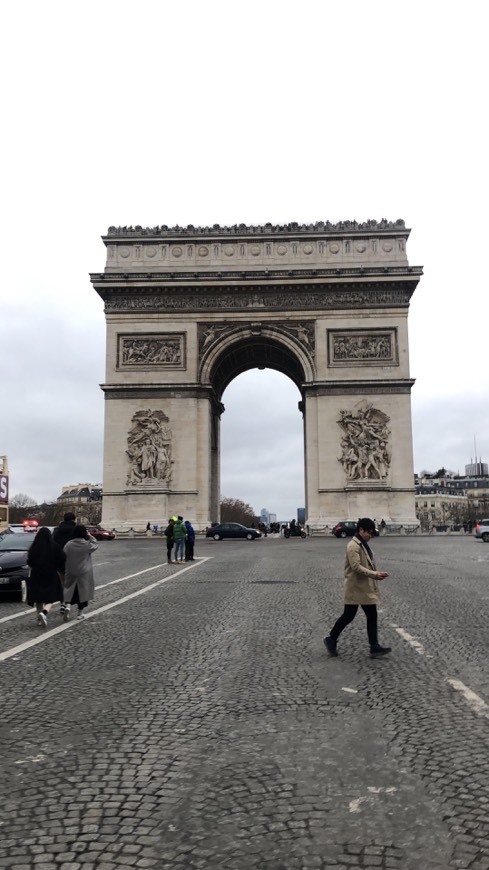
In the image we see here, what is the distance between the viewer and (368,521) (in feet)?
23.1

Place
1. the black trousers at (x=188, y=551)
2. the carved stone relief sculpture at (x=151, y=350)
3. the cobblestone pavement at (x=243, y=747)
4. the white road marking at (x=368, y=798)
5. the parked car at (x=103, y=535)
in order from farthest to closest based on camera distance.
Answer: the carved stone relief sculpture at (x=151, y=350), the parked car at (x=103, y=535), the black trousers at (x=188, y=551), the white road marking at (x=368, y=798), the cobblestone pavement at (x=243, y=747)

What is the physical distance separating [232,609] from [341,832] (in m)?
7.06

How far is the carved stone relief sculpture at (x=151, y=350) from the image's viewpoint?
40.9 m

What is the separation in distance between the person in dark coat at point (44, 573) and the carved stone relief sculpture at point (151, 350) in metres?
31.8

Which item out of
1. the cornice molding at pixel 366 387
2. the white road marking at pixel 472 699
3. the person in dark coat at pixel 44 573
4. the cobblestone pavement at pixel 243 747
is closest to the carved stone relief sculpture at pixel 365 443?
the cornice molding at pixel 366 387

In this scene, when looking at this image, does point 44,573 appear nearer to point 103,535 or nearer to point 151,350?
point 103,535

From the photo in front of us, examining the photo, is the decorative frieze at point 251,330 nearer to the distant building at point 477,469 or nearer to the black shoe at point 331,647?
the black shoe at point 331,647

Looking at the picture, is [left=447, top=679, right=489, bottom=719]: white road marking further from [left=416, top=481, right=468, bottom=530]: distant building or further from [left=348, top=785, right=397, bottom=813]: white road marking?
[left=416, top=481, right=468, bottom=530]: distant building

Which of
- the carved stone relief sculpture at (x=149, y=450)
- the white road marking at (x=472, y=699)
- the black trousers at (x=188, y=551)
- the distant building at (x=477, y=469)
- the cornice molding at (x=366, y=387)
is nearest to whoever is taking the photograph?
the white road marking at (x=472, y=699)

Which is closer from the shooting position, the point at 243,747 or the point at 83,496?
the point at 243,747

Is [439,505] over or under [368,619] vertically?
over

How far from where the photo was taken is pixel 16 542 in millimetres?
14109

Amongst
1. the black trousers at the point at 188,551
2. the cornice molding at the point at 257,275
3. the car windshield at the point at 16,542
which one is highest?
the cornice molding at the point at 257,275

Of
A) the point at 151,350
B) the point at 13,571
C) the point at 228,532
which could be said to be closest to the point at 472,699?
the point at 13,571
